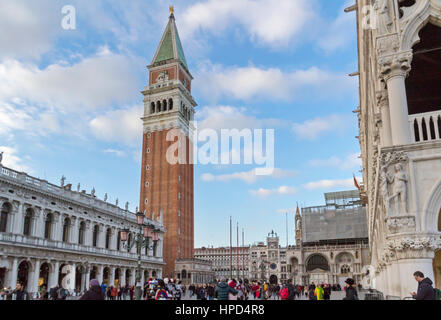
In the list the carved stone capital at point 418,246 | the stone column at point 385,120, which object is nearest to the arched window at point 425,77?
the stone column at point 385,120

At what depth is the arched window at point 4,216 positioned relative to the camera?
28.9 metres

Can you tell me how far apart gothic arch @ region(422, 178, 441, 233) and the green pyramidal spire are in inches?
2720

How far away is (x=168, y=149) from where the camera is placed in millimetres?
67625

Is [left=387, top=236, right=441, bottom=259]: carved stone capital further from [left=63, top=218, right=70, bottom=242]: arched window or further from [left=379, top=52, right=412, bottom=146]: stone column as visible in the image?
[left=63, top=218, right=70, bottom=242]: arched window

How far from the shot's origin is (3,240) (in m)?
27.9

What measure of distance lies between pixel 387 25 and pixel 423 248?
514cm

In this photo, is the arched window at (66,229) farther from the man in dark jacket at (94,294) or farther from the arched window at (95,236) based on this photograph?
the man in dark jacket at (94,294)

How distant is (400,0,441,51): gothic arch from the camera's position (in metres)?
8.88

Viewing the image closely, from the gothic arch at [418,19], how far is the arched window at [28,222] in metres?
30.8

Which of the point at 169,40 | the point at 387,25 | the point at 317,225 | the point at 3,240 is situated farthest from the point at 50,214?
the point at 169,40

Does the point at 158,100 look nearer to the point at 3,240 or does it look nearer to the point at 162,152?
the point at 162,152

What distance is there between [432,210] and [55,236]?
32.6 metres

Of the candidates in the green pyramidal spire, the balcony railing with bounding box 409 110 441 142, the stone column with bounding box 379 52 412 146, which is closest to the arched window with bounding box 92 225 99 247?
the stone column with bounding box 379 52 412 146

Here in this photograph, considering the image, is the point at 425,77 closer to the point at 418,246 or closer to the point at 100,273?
the point at 418,246
